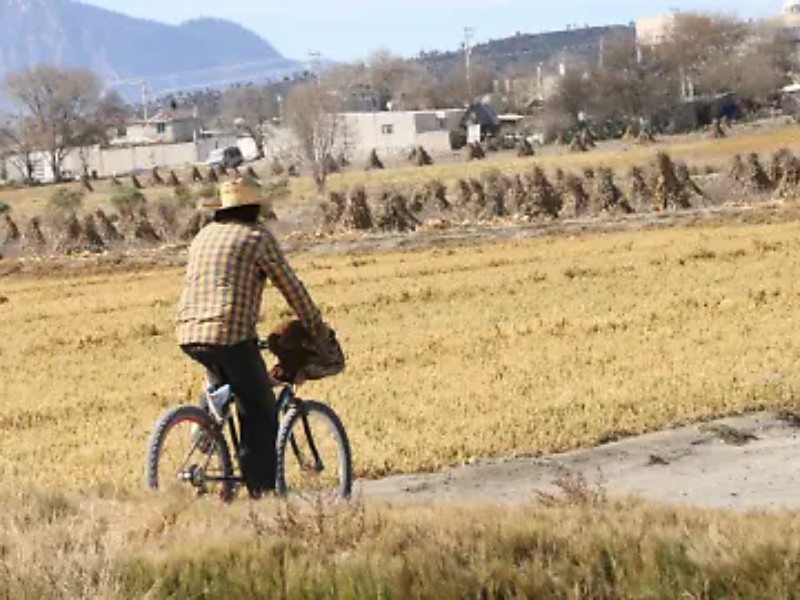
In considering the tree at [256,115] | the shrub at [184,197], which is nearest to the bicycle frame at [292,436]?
the shrub at [184,197]

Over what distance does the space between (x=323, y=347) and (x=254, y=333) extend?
1.50 feet

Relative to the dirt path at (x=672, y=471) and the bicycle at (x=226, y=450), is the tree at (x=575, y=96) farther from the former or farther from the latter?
the bicycle at (x=226, y=450)

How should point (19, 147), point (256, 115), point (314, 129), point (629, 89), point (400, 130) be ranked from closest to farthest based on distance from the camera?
point (314, 129) → point (629, 89) → point (400, 130) → point (19, 147) → point (256, 115)

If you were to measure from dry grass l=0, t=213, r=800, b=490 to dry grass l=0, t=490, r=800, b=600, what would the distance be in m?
2.27

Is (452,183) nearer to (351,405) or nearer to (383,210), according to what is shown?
(383,210)

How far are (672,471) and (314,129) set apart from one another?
6791 centimetres

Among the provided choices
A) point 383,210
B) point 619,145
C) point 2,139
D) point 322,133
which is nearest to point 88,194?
point 322,133

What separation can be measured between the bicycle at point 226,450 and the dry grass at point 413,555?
1605 mm

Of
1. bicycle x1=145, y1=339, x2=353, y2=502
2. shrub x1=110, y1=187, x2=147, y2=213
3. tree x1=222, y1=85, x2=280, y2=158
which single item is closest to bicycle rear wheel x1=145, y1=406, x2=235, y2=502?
bicycle x1=145, y1=339, x2=353, y2=502

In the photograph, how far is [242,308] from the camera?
892cm

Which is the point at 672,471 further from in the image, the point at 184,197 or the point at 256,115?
the point at 256,115

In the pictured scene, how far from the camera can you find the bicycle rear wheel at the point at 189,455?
9.09 m

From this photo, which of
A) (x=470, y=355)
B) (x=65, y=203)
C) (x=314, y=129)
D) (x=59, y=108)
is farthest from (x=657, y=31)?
(x=470, y=355)

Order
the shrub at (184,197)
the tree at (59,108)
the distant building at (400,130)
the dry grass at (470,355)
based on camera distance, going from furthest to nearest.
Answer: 1. the tree at (59,108)
2. the distant building at (400,130)
3. the shrub at (184,197)
4. the dry grass at (470,355)
